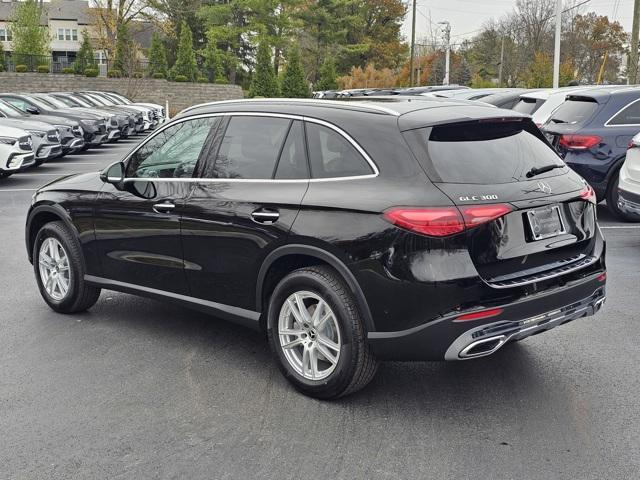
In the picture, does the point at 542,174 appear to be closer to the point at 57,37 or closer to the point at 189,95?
the point at 189,95

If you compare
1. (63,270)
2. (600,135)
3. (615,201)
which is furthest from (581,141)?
(63,270)

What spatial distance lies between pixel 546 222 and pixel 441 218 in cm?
78

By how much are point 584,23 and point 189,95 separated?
43.4 metres

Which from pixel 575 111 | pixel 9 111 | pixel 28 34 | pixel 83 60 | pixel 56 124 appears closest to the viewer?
pixel 575 111

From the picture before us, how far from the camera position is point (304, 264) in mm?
4641

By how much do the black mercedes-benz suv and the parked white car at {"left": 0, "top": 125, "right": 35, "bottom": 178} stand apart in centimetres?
1051

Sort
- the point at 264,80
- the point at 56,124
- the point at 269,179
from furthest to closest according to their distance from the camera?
the point at 264,80 → the point at 56,124 → the point at 269,179

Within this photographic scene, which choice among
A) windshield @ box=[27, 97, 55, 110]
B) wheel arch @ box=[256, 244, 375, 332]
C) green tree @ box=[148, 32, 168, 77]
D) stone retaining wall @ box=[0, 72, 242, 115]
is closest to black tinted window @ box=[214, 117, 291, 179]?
wheel arch @ box=[256, 244, 375, 332]

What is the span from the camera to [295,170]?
4.72 metres

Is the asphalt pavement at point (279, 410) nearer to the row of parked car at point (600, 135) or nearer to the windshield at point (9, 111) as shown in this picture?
the row of parked car at point (600, 135)

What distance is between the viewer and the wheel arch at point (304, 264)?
4.24m

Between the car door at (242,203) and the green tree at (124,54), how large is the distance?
4548 centimetres

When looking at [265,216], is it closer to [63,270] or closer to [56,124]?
[63,270]

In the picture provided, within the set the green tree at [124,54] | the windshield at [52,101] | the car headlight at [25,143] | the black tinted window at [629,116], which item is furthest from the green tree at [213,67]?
the black tinted window at [629,116]
